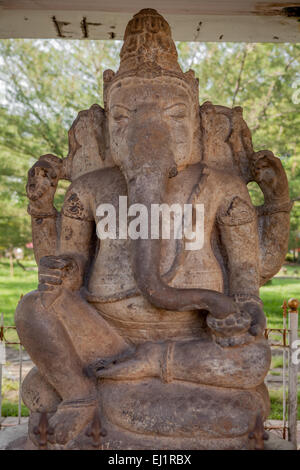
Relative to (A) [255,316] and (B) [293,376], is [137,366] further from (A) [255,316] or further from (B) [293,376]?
(B) [293,376]

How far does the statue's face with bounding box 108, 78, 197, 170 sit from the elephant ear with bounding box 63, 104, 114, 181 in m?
0.27

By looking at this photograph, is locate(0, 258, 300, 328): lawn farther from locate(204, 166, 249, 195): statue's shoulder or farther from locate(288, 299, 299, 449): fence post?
locate(204, 166, 249, 195): statue's shoulder

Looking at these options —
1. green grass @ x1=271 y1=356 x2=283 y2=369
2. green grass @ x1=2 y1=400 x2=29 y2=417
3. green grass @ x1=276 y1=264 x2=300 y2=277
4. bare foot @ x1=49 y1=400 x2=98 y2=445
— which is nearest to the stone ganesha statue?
bare foot @ x1=49 y1=400 x2=98 y2=445

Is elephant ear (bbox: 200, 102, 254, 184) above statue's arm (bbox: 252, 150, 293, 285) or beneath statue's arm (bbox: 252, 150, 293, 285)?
above

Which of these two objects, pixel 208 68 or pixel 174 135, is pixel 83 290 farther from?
pixel 208 68

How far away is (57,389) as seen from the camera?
261cm

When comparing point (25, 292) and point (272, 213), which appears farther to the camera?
point (25, 292)

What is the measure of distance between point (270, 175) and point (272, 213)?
23cm

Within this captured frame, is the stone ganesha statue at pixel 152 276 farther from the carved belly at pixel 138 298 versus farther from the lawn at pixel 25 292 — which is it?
the lawn at pixel 25 292

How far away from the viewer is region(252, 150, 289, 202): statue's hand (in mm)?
2990

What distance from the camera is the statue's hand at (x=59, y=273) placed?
271 cm

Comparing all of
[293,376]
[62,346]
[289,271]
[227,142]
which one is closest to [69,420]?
[62,346]

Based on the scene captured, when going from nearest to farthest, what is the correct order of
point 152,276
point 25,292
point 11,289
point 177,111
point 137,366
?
point 152,276 → point 137,366 → point 177,111 → point 25,292 → point 11,289

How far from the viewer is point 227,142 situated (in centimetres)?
317
